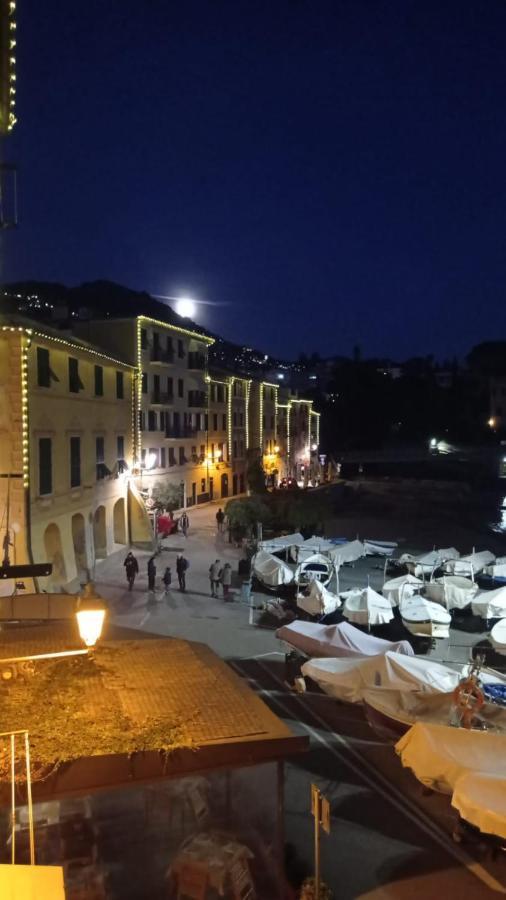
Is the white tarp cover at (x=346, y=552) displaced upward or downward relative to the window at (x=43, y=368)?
downward

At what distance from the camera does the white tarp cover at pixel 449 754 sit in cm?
977

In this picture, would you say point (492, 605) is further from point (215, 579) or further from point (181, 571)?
point (181, 571)

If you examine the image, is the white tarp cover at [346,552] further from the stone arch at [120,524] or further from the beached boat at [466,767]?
the beached boat at [466,767]

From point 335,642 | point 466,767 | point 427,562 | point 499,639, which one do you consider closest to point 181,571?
point 335,642

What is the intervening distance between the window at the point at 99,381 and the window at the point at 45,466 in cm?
621

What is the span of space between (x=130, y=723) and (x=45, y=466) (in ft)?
60.3

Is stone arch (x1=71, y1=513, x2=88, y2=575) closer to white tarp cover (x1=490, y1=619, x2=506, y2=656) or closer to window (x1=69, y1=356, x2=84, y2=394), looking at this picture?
window (x1=69, y1=356, x2=84, y2=394)

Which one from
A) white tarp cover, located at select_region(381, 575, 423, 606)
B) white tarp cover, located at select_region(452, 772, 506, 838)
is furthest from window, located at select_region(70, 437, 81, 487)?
white tarp cover, located at select_region(452, 772, 506, 838)

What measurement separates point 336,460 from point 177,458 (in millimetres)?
43066

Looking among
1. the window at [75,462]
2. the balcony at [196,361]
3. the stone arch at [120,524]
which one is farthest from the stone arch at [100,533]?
the balcony at [196,361]

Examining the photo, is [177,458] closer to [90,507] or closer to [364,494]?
[90,507]

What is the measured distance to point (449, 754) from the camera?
10047 millimetres

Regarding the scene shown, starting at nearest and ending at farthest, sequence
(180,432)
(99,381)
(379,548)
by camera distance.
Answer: (99,381) < (379,548) < (180,432)

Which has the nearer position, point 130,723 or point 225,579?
point 130,723
